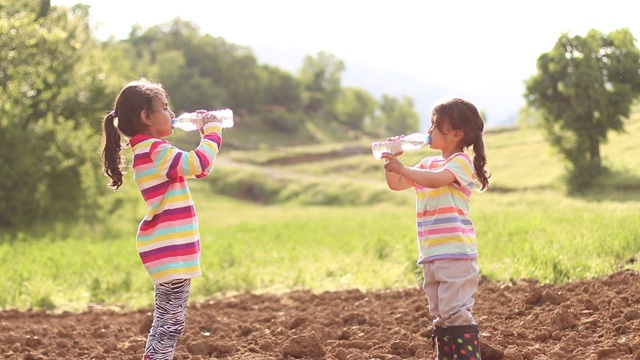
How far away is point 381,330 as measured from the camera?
20.3 feet

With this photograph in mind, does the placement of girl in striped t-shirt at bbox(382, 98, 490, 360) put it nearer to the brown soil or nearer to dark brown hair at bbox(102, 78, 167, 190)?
the brown soil

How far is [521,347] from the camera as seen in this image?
5188 millimetres

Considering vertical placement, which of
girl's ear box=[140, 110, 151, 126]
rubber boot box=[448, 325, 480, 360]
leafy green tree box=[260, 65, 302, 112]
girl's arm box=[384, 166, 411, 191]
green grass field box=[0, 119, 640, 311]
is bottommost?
green grass field box=[0, 119, 640, 311]

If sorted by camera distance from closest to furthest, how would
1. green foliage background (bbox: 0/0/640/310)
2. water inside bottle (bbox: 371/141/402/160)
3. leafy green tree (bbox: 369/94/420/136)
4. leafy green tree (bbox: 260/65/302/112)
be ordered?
water inside bottle (bbox: 371/141/402/160), green foliage background (bbox: 0/0/640/310), leafy green tree (bbox: 260/65/302/112), leafy green tree (bbox: 369/94/420/136)

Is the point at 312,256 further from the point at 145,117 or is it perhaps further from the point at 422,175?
the point at 422,175

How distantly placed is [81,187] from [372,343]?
67.4 feet

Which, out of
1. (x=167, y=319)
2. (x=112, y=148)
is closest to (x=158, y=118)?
(x=112, y=148)

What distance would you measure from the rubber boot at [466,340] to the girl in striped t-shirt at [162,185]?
1.55 m

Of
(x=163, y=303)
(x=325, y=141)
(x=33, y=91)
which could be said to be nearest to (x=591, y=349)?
(x=163, y=303)

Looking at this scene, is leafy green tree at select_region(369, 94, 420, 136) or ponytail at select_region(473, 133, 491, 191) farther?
leafy green tree at select_region(369, 94, 420, 136)

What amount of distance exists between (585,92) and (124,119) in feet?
86.8

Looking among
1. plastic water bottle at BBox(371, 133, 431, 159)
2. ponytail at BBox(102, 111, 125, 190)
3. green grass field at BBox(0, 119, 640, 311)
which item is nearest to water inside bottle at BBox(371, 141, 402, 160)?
plastic water bottle at BBox(371, 133, 431, 159)

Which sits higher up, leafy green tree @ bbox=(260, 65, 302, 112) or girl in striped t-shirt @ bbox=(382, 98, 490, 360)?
leafy green tree @ bbox=(260, 65, 302, 112)

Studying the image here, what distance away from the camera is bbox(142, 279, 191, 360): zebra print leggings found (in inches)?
185
